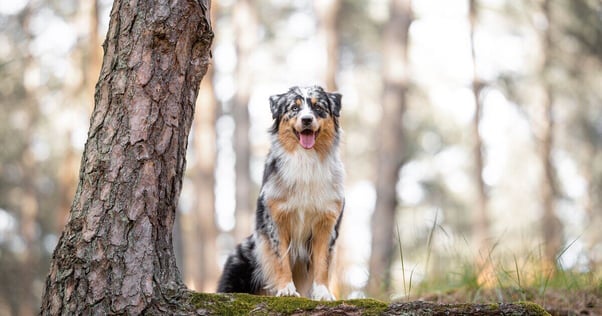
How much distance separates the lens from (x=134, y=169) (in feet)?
14.0

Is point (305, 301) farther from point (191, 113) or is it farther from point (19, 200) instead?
point (19, 200)

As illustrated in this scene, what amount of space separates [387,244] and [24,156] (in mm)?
15232

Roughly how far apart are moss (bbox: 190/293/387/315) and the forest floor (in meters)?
1.84

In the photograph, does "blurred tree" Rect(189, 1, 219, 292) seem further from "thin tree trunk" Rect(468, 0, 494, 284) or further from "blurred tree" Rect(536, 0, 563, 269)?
"blurred tree" Rect(536, 0, 563, 269)

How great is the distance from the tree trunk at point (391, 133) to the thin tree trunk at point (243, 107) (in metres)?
5.73

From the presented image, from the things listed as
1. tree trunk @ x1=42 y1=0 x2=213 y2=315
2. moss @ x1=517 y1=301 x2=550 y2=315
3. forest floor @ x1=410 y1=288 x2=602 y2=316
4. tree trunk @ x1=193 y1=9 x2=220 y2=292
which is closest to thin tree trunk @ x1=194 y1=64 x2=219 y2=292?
tree trunk @ x1=193 y1=9 x2=220 y2=292

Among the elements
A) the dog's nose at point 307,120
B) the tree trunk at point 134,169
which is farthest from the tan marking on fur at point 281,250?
the tree trunk at point 134,169

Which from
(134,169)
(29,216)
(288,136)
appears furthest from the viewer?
(29,216)

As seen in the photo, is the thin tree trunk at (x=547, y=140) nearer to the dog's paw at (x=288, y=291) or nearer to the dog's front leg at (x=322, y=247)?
the dog's front leg at (x=322, y=247)

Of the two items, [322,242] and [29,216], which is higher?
[29,216]

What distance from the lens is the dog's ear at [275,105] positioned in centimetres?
631

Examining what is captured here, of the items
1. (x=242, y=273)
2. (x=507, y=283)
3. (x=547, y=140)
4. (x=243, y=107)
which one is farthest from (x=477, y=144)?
(x=242, y=273)

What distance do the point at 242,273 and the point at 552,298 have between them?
2.87m

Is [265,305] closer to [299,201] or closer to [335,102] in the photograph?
[299,201]
